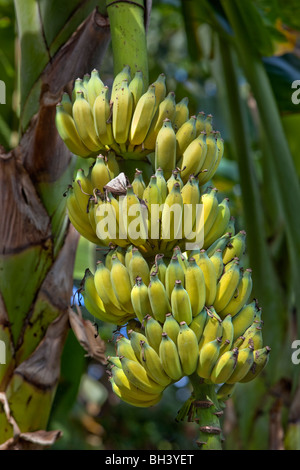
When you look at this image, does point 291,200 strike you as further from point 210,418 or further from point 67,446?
point 67,446

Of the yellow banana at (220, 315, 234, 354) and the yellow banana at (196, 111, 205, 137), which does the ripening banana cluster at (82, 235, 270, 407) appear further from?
the yellow banana at (196, 111, 205, 137)

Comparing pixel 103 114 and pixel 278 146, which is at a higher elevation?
pixel 278 146

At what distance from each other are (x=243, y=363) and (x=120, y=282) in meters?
0.17

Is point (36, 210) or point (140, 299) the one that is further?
point (36, 210)

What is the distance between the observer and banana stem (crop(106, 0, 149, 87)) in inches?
29.6

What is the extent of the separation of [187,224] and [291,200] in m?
0.69

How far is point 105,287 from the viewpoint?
0.72 meters

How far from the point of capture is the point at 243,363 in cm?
68

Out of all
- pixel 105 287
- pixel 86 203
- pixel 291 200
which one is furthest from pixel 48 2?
pixel 291 200

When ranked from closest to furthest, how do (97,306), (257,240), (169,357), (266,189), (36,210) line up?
(169,357)
(97,306)
(36,210)
(257,240)
(266,189)

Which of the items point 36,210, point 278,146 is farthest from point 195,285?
point 278,146

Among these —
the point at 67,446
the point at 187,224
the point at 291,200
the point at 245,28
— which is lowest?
the point at 67,446

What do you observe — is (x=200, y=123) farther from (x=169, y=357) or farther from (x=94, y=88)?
(x=169, y=357)

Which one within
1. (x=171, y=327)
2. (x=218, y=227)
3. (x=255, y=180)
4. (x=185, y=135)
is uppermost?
(x=255, y=180)
